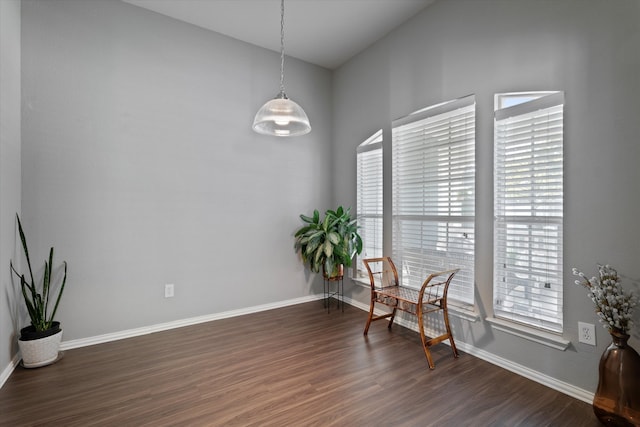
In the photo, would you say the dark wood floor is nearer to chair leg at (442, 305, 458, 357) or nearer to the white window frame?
chair leg at (442, 305, 458, 357)

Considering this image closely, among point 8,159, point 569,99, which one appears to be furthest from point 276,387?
point 569,99

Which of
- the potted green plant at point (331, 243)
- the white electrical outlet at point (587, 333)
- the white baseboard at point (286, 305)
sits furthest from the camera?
the potted green plant at point (331, 243)

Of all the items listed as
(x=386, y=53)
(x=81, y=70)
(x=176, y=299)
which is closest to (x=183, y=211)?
(x=176, y=299)

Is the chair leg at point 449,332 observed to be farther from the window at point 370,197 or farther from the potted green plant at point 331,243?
the potted green plant at point 331,243

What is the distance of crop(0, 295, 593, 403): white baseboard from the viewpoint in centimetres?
202

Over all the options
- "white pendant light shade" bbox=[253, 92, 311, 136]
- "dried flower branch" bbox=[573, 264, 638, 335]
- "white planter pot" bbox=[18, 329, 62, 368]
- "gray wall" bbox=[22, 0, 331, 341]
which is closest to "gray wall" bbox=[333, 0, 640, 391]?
"dried flower branch" bbox=[573, 264, 638, 335]

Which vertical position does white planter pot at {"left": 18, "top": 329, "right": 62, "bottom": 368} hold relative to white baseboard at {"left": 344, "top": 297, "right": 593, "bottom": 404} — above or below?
above

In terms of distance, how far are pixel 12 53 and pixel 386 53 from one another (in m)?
3.34

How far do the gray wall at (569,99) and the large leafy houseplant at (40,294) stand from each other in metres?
3.41

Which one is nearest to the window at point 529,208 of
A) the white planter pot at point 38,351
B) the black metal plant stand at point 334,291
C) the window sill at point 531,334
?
the window sill at point 531,334

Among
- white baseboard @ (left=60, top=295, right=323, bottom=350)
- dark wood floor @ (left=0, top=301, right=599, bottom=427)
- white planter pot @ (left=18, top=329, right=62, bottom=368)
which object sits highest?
white planter pot @ (left=18, top=329, right=62, bottom=368)

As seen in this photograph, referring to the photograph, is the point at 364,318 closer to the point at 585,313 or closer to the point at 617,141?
the point at 585,313

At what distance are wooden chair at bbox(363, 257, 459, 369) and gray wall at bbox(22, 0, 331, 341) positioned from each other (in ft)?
4.03

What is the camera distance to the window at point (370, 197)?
11.8ft
